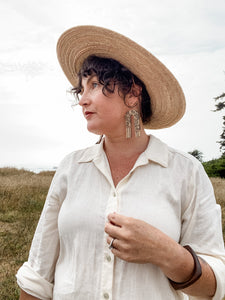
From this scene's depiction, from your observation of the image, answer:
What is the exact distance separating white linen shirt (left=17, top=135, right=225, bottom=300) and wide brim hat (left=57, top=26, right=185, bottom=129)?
400mm

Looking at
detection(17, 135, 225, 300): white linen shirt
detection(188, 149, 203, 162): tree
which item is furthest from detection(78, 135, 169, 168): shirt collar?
detection(188, 149, 203, 162): tree

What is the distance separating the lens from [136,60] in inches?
86.5

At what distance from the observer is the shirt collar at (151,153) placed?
207cm

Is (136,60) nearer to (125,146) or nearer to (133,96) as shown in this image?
(133,96)

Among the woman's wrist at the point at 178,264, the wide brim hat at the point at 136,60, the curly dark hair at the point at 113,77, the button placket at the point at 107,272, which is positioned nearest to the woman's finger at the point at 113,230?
the button placket at the point at 107,272

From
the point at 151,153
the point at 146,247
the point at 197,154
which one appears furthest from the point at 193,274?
the point at 197,154

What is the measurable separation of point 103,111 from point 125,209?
1.93ft

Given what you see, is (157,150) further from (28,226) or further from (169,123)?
(28,226)

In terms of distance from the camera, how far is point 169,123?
2.63 m

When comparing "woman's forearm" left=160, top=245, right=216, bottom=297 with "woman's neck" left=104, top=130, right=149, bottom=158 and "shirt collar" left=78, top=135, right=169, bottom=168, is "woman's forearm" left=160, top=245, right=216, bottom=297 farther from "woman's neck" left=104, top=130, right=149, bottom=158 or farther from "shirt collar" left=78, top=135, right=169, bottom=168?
"woman's neck" left=104, top=130, right=149, bottom=158

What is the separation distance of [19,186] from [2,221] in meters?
3.22

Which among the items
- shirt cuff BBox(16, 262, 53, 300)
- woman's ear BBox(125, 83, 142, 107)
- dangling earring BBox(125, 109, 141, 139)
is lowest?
shirt cuff BBox(16, 262, 53, 300)

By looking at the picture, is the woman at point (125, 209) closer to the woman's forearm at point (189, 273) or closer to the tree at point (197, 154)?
the woman's forearm at point (189, 273)

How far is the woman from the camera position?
1793 millimetres
